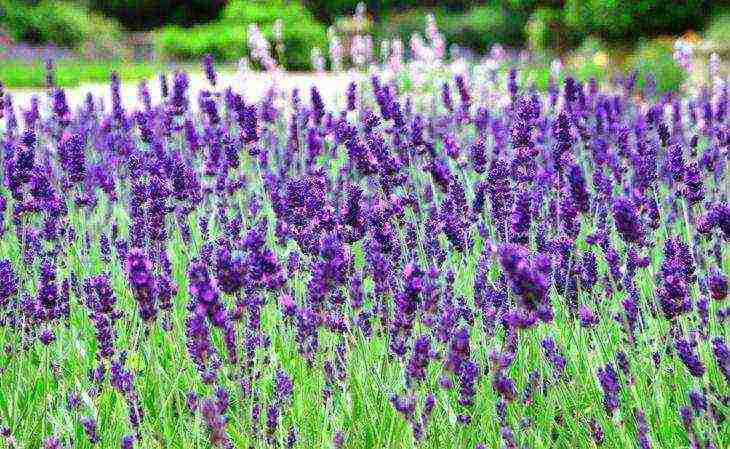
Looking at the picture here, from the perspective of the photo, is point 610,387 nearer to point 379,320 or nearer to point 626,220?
point 626,220

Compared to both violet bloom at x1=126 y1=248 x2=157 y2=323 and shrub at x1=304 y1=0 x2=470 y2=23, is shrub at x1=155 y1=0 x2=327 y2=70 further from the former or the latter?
violet bloom at x1=126 y1=248 x2=157 y2=323

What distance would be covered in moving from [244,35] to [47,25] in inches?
195

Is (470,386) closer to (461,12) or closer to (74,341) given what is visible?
(74,341)

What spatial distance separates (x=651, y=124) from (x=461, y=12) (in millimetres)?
22918

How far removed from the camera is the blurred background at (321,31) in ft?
A: 52.7

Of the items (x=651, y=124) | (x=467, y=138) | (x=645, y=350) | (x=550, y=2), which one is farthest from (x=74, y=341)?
(x=550, y=2)

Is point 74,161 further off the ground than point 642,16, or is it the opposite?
point 74,161

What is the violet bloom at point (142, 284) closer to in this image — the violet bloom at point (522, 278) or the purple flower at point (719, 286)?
the violet bloom at point (522, 278)

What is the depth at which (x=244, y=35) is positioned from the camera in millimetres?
21719

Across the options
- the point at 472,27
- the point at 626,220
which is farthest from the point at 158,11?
the point at 626,220

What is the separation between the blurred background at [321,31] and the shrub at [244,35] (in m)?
0.03

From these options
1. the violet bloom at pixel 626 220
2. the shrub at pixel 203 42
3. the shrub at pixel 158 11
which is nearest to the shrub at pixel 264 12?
the shrub at pixel 203 42

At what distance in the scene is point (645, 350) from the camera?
2.63 metres

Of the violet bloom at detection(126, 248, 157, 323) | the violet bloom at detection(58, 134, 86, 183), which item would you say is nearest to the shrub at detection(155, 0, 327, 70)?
the violet bloom at detection(58, 134, 86, 183)
